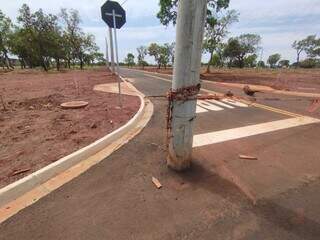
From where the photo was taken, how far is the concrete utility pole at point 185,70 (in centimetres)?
331

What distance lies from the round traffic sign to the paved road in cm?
374

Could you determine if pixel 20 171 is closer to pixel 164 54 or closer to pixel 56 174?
pixel 56 174

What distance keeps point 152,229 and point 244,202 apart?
1.25m

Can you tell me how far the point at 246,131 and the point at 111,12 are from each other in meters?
4.86

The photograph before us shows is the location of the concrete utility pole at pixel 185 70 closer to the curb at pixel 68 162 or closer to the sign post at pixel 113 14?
the curb at pixel 68 162

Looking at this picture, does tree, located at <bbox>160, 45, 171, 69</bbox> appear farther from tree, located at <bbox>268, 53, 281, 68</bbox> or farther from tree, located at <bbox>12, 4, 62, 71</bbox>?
tree, located at <bbox>268, 53, 281, 68</bbox>

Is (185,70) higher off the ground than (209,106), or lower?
higher

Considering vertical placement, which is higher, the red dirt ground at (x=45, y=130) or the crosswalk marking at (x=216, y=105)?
the red dirt ground at (x=45, y=130)

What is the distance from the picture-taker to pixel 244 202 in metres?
3.14

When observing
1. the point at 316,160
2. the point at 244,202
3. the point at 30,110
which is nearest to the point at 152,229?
the point at 244,202

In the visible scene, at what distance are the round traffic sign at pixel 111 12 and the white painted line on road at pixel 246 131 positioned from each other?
4.06m

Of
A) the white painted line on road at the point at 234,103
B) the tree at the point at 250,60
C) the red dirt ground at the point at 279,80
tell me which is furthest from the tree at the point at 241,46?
the white painted line on road at the point at 234,103

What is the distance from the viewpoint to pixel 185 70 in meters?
3.53

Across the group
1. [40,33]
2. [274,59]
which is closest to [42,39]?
[40,33]
